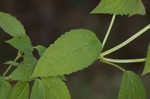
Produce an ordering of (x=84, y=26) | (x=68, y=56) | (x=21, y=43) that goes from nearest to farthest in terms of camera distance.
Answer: (x=68, y=56), (x=21, y=43), (x=84, y=26)

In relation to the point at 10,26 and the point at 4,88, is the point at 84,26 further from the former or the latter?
the point at 4,88

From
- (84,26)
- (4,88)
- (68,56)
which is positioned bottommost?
(84,26)

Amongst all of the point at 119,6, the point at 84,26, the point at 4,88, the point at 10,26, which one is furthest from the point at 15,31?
the point at 84,26

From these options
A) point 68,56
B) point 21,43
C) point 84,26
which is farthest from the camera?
point 84,26

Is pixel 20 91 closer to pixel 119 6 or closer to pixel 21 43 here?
pixel 21 43

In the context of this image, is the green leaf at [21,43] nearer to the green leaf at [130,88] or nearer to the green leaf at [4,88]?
Result: the green leaf at [4,88]

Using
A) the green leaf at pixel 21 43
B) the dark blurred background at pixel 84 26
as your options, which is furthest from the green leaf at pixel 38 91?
the dark blurred background at pixel 84 26

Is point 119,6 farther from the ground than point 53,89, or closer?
farther from the ground

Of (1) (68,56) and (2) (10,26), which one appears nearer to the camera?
(1) (68,56)
